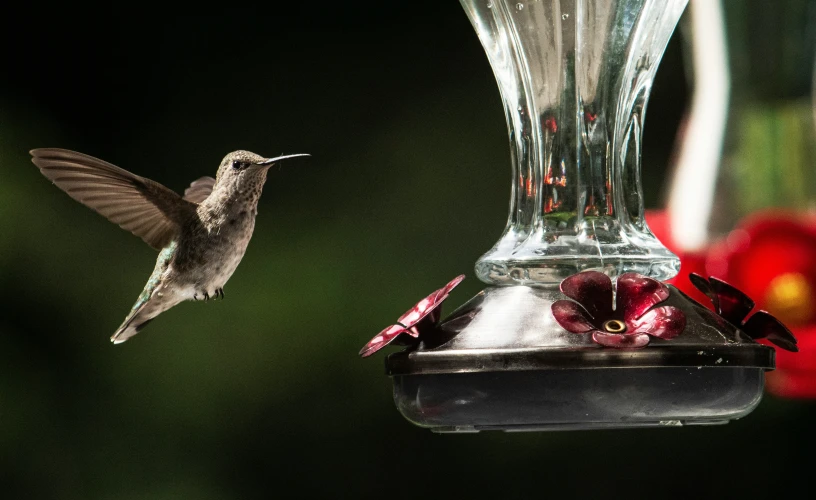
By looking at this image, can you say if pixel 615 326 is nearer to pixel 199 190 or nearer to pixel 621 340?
pixel 621 340

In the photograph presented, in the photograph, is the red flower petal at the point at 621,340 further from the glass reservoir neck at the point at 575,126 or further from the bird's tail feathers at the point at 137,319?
the bird's tail feathers at the point at 137,319

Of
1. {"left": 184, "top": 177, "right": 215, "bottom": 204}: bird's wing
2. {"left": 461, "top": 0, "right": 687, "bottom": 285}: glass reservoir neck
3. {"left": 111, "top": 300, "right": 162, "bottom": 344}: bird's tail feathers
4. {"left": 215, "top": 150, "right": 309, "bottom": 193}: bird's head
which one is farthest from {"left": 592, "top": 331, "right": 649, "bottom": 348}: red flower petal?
{"left": 184, "top": 177, "right": 215, "bottom": 204}: bird's wing

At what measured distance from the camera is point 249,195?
309 cm

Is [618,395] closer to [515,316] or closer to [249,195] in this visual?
[515,316]

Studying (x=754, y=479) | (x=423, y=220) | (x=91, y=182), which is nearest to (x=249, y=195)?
(x=91, y=182)

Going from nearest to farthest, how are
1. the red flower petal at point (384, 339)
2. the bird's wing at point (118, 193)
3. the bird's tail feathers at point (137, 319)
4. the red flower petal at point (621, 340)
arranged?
the red flower petal at point (621, 340), the red flower petal at point (384, 339), the bird's wing at point (118, 193), the bird's tail feathers at point (137, 319)

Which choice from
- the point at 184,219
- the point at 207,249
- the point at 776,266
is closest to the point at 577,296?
the point at 776,266

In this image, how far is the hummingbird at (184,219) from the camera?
304 centimetres

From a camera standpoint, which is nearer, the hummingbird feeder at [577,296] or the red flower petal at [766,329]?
the hummingbird feeder at [577,296]

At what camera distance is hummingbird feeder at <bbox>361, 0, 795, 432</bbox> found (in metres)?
1.68

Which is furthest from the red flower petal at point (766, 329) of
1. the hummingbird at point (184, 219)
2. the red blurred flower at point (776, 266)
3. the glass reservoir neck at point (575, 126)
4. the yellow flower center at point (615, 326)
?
the hummingbird at point (184, 219)

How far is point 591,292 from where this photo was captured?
67.9 inches

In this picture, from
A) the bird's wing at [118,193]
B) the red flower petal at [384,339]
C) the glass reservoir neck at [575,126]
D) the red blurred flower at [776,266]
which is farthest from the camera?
the red blurred flower at [776,266]

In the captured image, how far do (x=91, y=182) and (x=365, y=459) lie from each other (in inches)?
151
